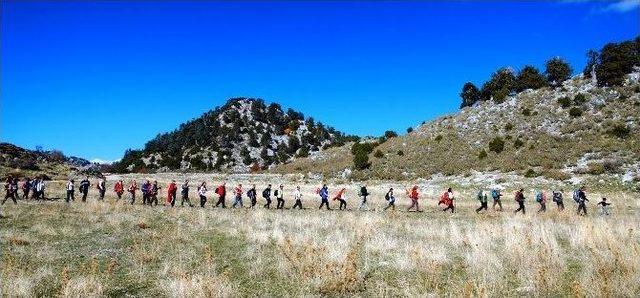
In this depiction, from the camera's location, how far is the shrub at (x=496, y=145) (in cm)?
5981

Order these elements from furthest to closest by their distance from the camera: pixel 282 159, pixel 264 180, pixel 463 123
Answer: pixel 282 159, pixel 463 123, pixel 264 180

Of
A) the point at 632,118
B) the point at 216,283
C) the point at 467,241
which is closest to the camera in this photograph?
the point at 216,283

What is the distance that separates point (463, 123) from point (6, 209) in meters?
60.9

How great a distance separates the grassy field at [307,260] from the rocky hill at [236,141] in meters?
99.9

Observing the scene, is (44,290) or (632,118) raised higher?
(632,118)

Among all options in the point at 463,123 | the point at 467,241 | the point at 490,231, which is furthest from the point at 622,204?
the point at 463,123

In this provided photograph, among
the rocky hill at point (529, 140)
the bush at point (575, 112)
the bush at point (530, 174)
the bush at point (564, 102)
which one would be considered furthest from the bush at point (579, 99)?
the bush at point (530, 174)

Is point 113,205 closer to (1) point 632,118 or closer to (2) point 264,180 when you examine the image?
(2) point 264,180

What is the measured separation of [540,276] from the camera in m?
9.91

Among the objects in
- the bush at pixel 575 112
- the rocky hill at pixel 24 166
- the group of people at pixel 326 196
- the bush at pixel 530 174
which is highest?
the bush at pixel 575 112

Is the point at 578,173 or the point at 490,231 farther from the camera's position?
the point at 578,173

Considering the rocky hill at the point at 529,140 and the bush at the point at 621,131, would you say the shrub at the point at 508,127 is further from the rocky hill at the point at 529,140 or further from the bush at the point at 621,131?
the bush at the point at 621,131

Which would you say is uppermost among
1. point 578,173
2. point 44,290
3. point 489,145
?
point 489,145

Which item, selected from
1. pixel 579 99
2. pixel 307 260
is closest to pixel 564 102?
pixel 579 99
